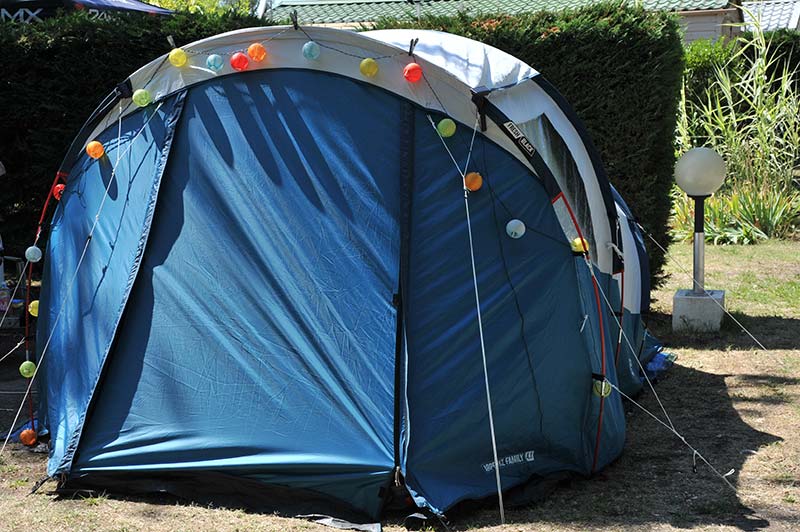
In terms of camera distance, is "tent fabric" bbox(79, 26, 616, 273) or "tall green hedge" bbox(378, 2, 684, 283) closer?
"tent fabric" bbox(79, 26, 616, 273)

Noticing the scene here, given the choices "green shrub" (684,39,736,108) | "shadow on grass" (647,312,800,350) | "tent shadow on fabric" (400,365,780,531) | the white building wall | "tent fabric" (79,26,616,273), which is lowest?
"tent shadow on fabric" (400,365,780,531)

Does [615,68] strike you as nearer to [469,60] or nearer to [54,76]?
[469,60]

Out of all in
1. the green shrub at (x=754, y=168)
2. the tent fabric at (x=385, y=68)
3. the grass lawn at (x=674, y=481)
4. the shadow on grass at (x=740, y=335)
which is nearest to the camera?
the grass lawn at (x=674, y=481)

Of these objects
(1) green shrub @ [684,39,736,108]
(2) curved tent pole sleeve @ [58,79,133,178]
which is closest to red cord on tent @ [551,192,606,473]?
(2) curved tent pole sleeve @ [58,79,133,178]

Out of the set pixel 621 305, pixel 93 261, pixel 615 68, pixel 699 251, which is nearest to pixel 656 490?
pixel 621 305

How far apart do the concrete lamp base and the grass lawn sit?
13.5 inches

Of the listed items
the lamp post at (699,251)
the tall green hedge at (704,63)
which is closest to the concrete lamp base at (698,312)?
the lamp post at (699,251)

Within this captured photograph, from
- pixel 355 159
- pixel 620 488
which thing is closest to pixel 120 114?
pixel 355 159

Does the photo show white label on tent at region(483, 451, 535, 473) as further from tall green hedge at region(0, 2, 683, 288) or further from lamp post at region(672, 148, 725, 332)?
tall green hedge at region(0, 2, 683, 288)

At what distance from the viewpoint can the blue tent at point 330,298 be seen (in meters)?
3.91

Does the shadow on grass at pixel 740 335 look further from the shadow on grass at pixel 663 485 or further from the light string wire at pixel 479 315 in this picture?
the light string wire at pixel 479 315

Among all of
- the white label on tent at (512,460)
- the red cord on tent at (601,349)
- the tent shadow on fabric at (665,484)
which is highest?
the red cord on tent at (601,349)

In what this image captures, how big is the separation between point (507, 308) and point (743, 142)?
24.3 ft

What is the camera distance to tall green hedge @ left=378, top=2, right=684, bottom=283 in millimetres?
7121
